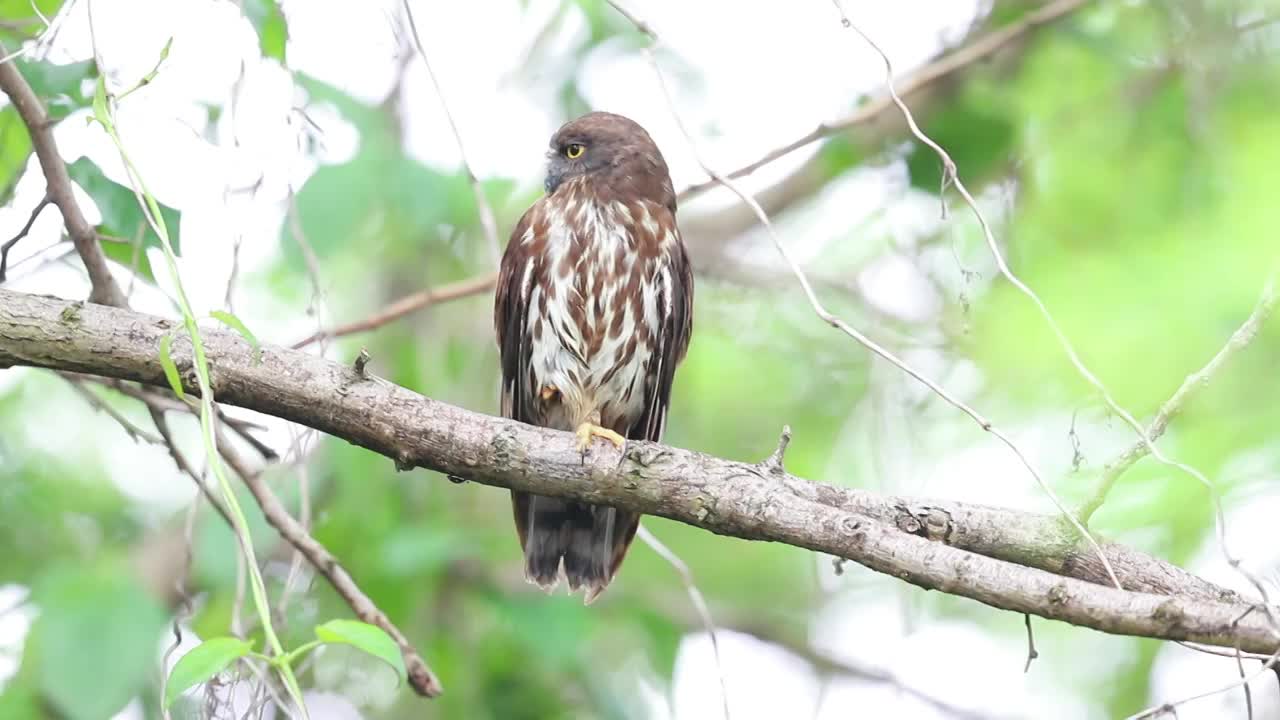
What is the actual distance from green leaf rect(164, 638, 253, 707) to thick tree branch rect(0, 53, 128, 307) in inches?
53.3

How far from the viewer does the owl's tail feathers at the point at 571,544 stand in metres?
4.40

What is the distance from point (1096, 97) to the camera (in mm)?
5535

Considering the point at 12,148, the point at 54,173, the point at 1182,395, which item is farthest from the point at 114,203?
the point at 1182,395

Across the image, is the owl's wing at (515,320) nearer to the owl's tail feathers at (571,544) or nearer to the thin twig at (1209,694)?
the owl's tail feathers at (571,544)

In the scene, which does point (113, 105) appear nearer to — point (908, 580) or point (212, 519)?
point (908, 580)

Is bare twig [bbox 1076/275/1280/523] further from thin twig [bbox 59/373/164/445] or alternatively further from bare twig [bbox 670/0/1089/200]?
thin twig [bbox 59/373/164/445]

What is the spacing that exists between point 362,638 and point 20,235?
1469mm

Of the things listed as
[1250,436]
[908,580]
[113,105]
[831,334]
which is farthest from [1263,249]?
[831,334]

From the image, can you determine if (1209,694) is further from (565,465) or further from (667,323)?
(667,323)

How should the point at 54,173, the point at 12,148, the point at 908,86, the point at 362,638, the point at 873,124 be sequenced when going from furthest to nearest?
1. the point at 873,124
2. the point at 908,86
3. the point at 12,148
4. the point at 54,173
5. the point at 362,638

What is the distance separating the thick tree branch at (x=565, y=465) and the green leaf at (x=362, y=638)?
77cm

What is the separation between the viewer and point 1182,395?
93.3 inches

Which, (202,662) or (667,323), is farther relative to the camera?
(667,323)

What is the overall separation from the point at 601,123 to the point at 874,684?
105 inches
